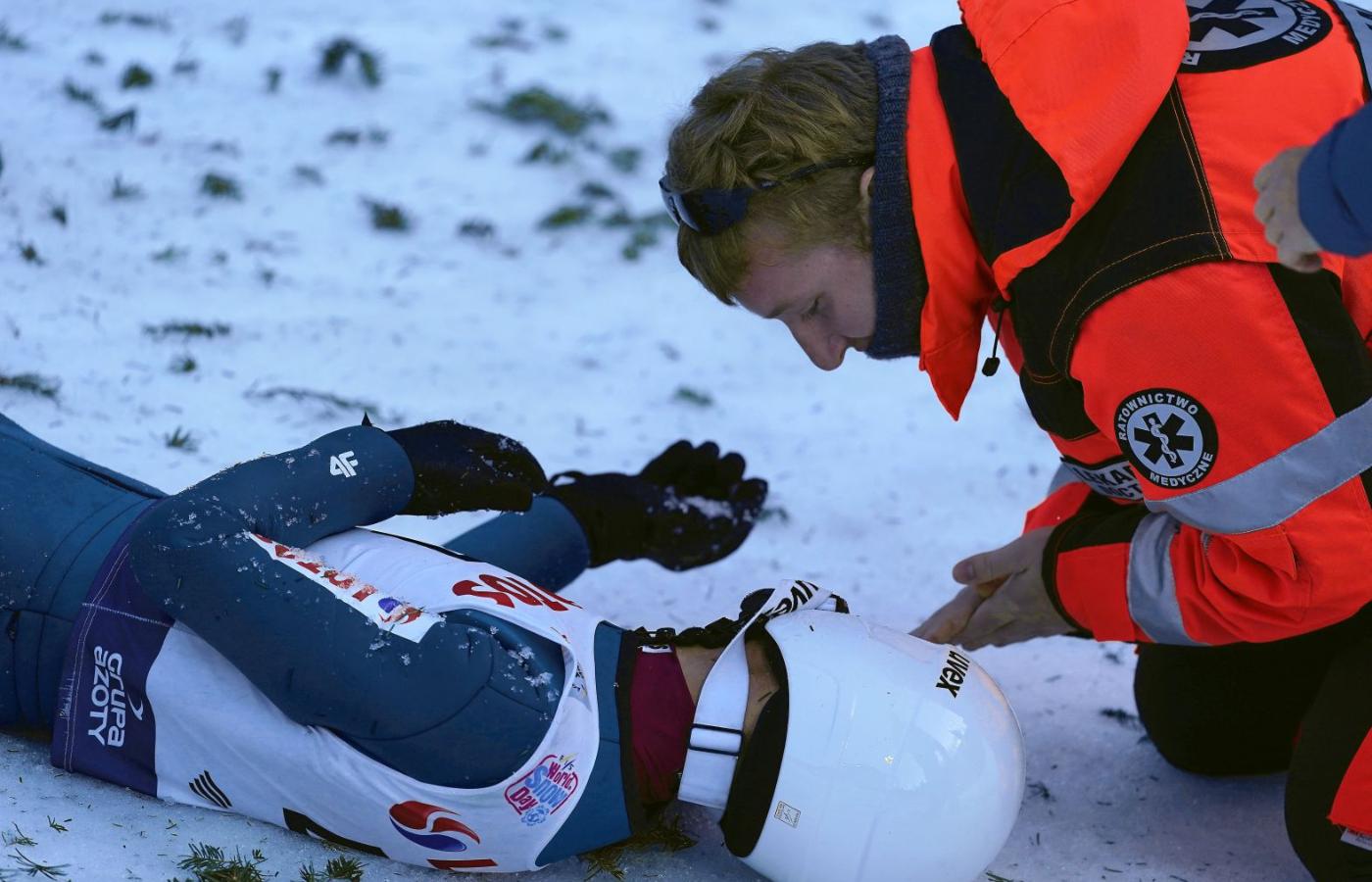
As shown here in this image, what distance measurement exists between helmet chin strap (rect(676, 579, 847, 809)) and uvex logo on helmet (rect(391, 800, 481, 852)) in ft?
1.10

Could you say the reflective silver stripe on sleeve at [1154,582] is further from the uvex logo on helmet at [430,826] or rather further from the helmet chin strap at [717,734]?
the uvex logo on helmet at [430,826]

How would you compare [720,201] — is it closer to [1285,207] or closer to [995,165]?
[995,165]

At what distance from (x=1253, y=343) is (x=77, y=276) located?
308 centimetres

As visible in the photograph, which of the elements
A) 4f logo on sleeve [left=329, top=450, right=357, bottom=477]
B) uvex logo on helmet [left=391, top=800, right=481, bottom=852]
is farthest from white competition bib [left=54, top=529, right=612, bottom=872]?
4f logo on sleeve [left=329, top=450, right=357, bottom=477]

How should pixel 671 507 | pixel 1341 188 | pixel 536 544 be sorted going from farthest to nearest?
pixel 671 507 < pixel 536 544 < pixel 1341 188

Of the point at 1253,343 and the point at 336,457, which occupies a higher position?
the point at 1253,343

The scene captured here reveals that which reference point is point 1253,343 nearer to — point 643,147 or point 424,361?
point 424,361

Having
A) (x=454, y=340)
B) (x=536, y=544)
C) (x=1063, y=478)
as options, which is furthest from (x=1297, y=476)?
(x=454, y=340)

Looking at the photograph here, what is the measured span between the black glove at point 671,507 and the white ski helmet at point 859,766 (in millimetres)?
689

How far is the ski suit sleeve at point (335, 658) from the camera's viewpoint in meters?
1.94

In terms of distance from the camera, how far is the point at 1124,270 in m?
1.85

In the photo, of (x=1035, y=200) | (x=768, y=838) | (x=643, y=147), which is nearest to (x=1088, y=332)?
(x=1035, y=200)

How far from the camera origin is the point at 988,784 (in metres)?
2.01

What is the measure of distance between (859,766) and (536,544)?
0.89m
